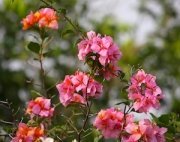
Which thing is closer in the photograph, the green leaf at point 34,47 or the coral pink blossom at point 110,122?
A: the coral pink blossom at point 110,122

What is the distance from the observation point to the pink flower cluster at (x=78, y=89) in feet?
7.12

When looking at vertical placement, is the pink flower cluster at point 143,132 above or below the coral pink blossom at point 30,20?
below

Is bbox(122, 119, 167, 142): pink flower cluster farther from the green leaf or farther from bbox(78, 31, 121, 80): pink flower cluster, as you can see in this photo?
the green leaf

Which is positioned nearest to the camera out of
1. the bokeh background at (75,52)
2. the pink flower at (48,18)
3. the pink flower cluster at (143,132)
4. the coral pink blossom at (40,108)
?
the pink flower cluster at (143,132)

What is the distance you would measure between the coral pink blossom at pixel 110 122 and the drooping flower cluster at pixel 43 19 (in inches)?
22.6

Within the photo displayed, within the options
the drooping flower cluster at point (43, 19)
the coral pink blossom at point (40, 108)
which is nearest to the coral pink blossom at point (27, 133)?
the coral pink blossom at point (40, 108)

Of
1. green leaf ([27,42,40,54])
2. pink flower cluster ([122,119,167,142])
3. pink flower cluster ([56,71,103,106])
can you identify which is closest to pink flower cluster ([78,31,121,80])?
pink flower cluster ([56,71,103,106])

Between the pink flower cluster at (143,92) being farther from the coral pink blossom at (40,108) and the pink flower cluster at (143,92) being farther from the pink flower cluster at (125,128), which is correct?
the coral pink blossom at (40,108)

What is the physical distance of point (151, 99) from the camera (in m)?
2.14

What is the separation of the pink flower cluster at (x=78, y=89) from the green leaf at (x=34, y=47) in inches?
20.9

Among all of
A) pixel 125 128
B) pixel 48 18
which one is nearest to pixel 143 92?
pixel 125 128

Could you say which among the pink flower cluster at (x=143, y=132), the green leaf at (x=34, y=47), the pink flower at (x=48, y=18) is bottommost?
the pink flower cluster at (x=143, y=132)

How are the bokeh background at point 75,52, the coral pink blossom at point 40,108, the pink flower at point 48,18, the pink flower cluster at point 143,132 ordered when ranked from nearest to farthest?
the pink flower cluster at point 143,132
the coral pink blossom at point 40,108
the pink flower at point 48,18
the bokeh background at point 75,52

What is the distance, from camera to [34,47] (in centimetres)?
271
